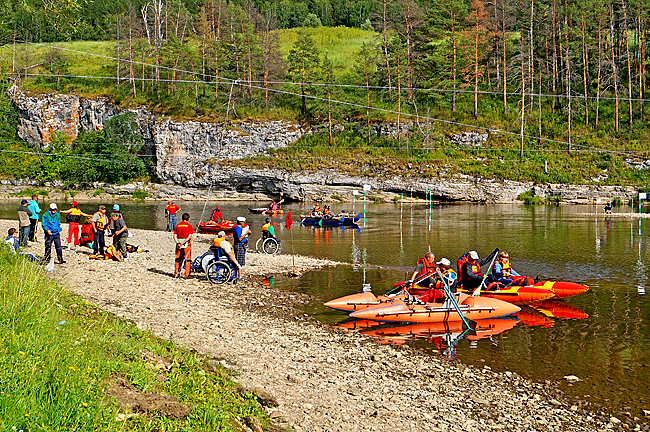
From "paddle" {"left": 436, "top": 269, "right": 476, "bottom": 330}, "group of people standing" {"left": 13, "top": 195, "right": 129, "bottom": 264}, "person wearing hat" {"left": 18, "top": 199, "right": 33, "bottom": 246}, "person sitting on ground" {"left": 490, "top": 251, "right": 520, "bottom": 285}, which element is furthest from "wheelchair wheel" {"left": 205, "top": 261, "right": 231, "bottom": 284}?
"person sitting on ground" {"left": 490, "top": 251, "right": 520, "bottom": 285}

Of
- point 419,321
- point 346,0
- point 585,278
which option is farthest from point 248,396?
point 346,0

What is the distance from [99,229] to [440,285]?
1291 centimetres

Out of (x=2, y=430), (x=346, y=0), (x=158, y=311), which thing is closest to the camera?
(x=2, y=430)

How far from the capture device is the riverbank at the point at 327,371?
8516 millimetres

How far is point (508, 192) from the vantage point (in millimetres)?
59625

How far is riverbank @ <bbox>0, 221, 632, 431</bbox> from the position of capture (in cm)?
852

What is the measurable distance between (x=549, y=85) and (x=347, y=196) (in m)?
37.6

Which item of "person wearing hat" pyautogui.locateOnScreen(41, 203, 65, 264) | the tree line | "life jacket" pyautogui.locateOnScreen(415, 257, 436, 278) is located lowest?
"life jacket" pyautogui.locateOnScreen(415, 257, 436, 278)

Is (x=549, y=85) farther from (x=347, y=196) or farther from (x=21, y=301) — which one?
(x=21, y=301)

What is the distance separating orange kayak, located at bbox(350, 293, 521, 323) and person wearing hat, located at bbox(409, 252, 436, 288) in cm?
121

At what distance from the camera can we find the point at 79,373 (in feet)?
20.0

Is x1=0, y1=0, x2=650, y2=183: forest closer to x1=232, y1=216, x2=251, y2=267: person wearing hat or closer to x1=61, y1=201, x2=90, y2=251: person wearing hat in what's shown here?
x1=61, y1=201, x2=90, y2=251: person wearing hat

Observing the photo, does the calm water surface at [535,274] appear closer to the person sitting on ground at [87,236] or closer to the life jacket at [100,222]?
the life jacket at [100,222]

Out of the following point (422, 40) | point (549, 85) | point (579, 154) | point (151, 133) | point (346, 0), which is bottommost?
A: point (579, 154)
